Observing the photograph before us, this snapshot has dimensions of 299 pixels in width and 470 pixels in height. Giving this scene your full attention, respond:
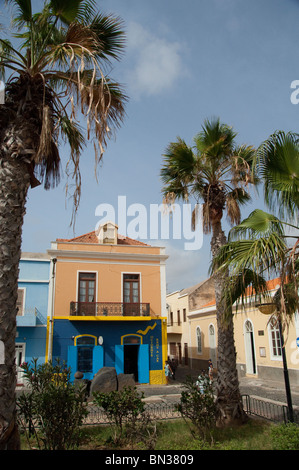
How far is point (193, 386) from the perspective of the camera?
726cm

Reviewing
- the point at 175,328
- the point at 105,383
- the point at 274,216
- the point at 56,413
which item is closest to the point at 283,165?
the point at 274,216

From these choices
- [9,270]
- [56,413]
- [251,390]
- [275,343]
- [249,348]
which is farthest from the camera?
[249,348]

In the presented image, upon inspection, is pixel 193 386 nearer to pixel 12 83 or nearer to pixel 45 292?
pixel 12 83

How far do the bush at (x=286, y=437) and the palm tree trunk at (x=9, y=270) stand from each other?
3787mm

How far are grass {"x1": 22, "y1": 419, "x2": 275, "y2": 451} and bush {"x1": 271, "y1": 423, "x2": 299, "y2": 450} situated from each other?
54cm

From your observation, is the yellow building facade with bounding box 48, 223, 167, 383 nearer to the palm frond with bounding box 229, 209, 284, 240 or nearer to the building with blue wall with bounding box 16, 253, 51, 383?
the building with blue wall with bounding box 16, 253, 51, 383

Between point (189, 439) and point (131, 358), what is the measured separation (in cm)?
1400

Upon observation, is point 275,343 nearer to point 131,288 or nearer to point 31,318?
point 131,288

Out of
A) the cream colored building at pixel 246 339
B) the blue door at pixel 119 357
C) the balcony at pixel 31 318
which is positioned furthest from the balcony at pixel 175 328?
the balcony at pixel 31 318

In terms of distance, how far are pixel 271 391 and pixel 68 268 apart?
1180 cm

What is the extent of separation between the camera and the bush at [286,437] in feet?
17.7

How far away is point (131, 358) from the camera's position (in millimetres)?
20547

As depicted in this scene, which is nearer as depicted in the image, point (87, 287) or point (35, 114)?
point (35, 114)
